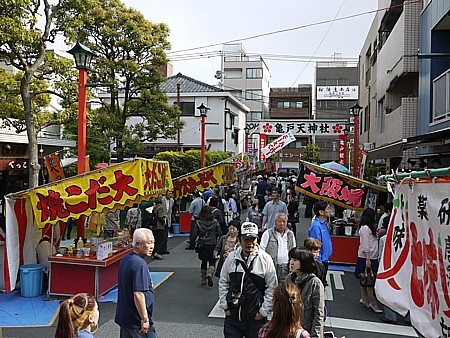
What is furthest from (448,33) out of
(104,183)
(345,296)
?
(104,183)

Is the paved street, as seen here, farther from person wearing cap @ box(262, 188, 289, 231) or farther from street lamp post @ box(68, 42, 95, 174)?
street lamp post @ box(68, 42, 95, 174)

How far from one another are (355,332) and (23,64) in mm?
10441

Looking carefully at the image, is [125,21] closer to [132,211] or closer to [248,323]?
[132,211]

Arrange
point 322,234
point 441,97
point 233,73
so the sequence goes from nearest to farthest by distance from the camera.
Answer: point 322,234 → point 441,97 → point 233,73

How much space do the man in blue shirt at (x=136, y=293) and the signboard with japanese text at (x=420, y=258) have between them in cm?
232

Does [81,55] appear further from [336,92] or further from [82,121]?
[336,92]

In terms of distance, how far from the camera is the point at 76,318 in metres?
3.44

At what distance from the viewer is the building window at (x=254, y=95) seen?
5444 cm

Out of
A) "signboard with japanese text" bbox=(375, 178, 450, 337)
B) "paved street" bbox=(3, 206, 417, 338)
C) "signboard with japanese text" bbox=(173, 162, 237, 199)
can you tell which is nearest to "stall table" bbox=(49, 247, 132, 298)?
"paved street" bbox=(3, 206, 417, 338)

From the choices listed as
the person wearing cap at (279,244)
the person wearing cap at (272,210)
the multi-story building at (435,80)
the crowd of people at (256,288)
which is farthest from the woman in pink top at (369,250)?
the multi-story building at (435,80)

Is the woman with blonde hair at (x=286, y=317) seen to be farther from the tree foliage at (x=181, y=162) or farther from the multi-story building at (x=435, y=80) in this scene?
the tree foliage at (x=181, y=162)

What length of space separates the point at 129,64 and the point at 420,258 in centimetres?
1649

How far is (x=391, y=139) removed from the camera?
1702 cm

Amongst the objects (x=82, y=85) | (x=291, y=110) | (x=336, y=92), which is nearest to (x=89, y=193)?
(x=82, y=85)
